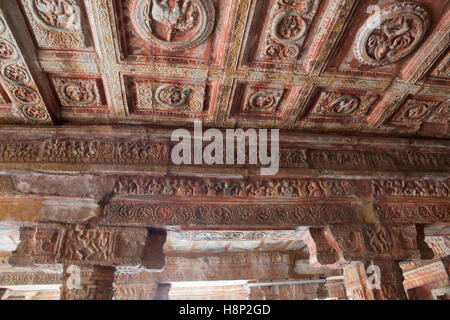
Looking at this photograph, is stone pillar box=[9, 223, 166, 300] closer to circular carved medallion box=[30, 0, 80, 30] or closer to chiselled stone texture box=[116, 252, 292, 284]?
circular carved medallion box=[30, 0, 80, 30]

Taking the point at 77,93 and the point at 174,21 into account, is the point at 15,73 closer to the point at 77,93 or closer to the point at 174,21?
the point at 77,93

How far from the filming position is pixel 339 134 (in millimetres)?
4133

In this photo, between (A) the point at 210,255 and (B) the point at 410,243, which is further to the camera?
(A) the point at 210,255

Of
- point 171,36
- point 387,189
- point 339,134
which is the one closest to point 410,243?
point 387,189

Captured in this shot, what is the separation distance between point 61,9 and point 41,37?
44cm

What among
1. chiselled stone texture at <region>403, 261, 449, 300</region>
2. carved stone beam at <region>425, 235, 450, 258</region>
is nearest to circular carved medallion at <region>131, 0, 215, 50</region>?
carved stone beam at <region>425, 235, 450, 258</region>

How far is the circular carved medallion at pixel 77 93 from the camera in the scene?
3.31 metres

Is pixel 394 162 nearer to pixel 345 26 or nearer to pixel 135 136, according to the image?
pixel 345 26

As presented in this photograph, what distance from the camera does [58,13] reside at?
2562 millimetres

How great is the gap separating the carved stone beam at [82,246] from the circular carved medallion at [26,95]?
58.3 inches

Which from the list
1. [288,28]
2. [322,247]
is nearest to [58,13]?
[288,28]

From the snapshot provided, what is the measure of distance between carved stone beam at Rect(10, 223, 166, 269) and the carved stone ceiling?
1.42m

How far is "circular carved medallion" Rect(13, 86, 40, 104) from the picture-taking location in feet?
10.4

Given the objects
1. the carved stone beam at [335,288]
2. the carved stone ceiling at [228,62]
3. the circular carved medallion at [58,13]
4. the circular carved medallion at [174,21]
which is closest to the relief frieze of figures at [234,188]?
the carved stone ceiling at [228,62]
